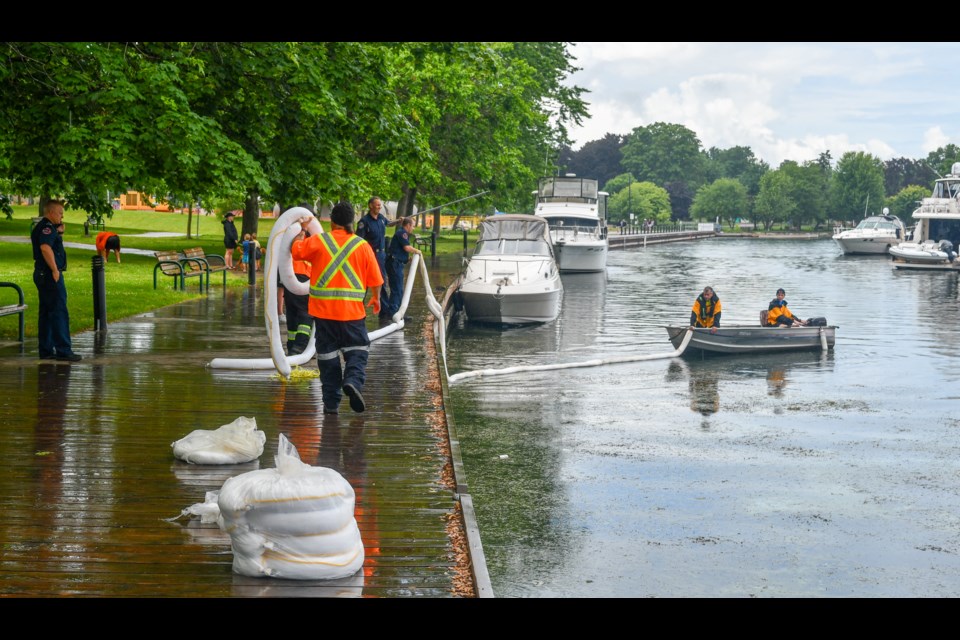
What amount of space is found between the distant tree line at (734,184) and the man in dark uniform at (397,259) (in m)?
110

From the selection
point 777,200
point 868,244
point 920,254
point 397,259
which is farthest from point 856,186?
point 397,259

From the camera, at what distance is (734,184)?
150 metres

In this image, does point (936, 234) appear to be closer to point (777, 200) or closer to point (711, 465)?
point (711, 465)

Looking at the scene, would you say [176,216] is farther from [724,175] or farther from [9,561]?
[724,175]

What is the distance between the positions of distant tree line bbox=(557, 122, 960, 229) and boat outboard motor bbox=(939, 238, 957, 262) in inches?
2560

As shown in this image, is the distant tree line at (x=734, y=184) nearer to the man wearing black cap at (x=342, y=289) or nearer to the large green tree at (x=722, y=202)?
the large green tree at (x=722, y=202)

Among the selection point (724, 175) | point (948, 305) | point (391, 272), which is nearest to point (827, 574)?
point (391, 272)

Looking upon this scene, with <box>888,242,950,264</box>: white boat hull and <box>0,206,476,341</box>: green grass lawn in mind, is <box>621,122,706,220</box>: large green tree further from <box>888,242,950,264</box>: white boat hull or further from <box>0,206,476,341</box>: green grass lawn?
<box>0,206,476,341</box>: green grass lawn

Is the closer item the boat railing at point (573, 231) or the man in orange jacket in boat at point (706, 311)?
the man in orange jacket in boat at point (706, 311)

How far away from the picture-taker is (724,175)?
624ft

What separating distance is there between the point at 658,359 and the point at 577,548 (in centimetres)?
1395

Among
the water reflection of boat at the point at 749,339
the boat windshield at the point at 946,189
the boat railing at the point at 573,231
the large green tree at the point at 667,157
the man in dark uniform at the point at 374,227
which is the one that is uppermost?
the large green tree at the point at 667,157

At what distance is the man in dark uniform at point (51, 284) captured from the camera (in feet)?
41.5

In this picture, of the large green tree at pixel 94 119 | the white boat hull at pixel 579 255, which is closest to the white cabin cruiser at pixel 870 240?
the white boat hull at pixel 579 255
